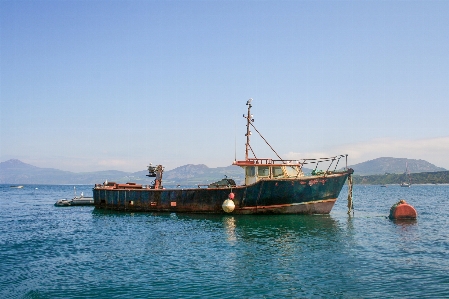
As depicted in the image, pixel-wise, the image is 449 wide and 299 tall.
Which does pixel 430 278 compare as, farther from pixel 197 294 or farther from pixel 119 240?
pixel 119 240

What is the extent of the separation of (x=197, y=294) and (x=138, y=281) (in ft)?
10.2

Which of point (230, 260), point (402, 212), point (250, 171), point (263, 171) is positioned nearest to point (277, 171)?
point (263, 171)

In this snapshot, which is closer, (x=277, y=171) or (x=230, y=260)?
(x=230, y=260)

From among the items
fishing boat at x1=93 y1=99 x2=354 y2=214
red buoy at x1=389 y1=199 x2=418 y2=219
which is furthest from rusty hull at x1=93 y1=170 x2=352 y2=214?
red buoy at x1=389 y1=199 x2=418 y2=219

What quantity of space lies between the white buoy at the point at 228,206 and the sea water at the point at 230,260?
261 centimetres

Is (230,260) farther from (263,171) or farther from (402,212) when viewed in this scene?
(402,212)

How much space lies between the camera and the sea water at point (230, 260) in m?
14.6

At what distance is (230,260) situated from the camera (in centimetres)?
1938

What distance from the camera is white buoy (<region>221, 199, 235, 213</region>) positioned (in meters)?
34.7

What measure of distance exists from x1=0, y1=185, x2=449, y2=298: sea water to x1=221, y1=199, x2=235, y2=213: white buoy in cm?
261

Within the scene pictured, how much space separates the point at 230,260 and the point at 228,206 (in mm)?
15288

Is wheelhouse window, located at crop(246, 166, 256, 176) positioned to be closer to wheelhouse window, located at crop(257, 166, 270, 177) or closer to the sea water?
wheelhouse window, located at crop(257, 166, 270, 177)

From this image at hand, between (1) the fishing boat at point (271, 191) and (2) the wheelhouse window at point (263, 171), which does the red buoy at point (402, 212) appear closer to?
(1) the fishing boat at point (271, 191)

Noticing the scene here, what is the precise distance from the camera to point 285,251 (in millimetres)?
21219
